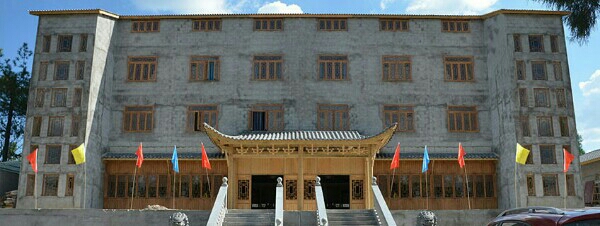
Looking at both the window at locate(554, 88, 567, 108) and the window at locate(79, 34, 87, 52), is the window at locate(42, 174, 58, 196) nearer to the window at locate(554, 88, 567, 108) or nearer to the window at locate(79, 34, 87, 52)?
the window at locate(79, 34, 87, 52)

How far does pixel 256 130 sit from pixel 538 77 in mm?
13827

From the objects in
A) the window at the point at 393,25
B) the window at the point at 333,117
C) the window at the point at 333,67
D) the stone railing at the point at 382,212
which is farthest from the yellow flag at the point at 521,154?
the window at the point at 333,67

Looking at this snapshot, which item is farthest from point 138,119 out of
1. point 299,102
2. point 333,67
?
point 333,67

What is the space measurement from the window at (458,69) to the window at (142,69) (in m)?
14.6

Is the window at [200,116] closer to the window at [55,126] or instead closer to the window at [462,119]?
the window at [55,126]

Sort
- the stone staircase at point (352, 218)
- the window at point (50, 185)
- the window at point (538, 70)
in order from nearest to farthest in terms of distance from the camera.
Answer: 1. the stone staircase at point (352, 218)
2. the window at point (50, 185)
3. the window at point (538, 70)

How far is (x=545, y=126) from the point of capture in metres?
26.5

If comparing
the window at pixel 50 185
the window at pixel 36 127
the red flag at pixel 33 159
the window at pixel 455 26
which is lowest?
the window at pixel 50 185

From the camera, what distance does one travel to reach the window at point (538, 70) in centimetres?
2686

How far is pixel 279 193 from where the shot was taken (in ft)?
62.1

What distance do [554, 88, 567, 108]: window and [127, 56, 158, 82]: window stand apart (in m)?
19.6

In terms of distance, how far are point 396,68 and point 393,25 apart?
2.29 m

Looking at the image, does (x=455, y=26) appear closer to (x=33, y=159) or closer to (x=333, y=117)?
(x=333, y=117)

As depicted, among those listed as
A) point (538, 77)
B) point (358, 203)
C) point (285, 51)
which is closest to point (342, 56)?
point (285, 51)
